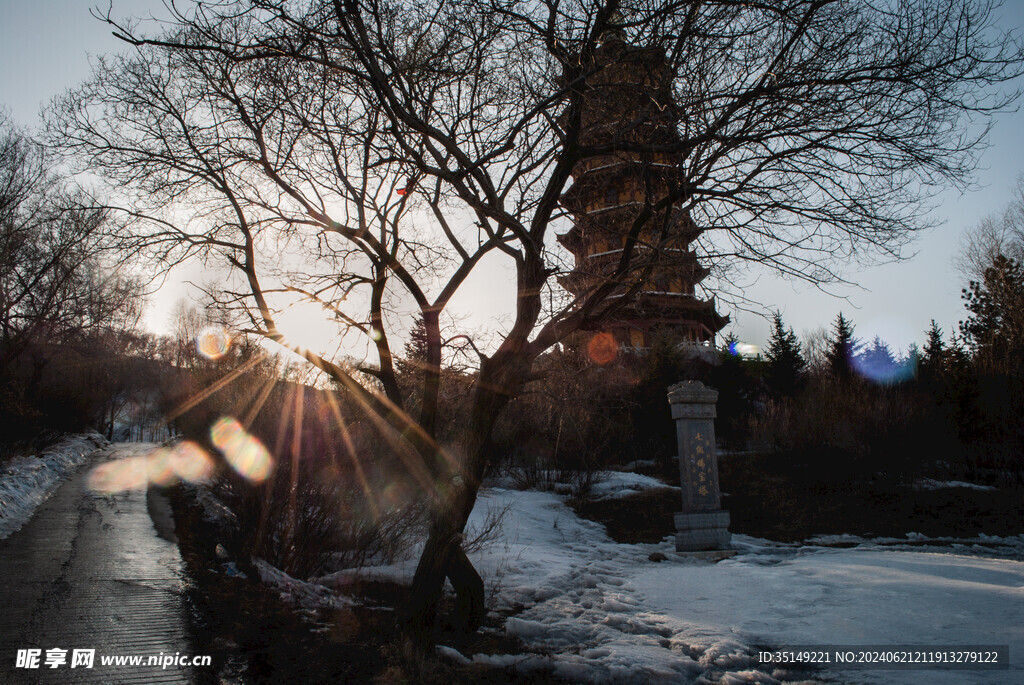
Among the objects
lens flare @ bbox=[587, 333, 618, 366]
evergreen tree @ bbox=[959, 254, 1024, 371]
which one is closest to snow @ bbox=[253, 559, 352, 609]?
lens flare @ bbox=[587, 333, 618, 366]

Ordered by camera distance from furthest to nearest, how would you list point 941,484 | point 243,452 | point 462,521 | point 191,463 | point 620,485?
point 191,463
point 620,485
point 941,484
point 243,452
point 462,521

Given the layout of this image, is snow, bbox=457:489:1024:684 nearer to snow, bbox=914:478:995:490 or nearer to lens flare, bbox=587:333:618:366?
lens flare, bbox=587:333:618:366

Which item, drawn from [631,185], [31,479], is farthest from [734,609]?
[31,479]

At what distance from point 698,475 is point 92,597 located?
31.6 ft

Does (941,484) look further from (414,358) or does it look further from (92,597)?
(92,597)

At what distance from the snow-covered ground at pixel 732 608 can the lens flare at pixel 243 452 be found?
1.65 m

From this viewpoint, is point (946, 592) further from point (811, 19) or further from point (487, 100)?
point (487, 100)

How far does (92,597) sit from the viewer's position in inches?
219

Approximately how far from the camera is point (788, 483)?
51.2 ft

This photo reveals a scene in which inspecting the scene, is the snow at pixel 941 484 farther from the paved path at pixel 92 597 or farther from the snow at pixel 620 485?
the paved path at pixel 92 597

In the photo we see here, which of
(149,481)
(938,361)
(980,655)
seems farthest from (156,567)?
(938,361)

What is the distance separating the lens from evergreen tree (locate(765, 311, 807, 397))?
25909 millimetres

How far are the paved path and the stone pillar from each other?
8378 mm

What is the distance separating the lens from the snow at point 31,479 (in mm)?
10109
